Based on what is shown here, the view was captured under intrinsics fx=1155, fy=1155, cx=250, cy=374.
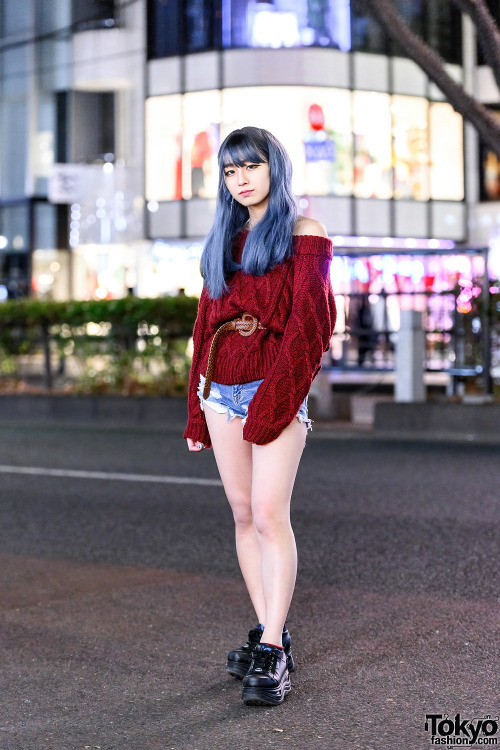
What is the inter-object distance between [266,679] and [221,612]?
4.44ft

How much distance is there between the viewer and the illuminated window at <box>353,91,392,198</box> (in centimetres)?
3200

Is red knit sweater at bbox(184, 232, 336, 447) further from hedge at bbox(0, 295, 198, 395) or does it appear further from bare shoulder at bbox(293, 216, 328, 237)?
hedge at bbox(0, 295, 198, 395)

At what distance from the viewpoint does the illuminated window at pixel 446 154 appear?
108 feet

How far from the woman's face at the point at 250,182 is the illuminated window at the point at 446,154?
29644mm

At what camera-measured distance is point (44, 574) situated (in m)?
6.25

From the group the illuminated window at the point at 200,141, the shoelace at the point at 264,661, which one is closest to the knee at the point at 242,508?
the shoelace at the point at 264,661

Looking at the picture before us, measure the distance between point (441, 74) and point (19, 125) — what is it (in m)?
27.4

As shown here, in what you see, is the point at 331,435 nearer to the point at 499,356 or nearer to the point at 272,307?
the point at 499,356

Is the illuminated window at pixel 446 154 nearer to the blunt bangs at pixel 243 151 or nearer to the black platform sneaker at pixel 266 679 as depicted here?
the blunt bangs at pixel 243 151

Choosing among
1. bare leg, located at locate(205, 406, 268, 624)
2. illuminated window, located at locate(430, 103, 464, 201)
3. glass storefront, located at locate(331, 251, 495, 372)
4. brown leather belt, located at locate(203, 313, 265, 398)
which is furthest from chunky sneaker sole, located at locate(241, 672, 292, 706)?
illuminated window, located at locate(430, 103, 464, 201)

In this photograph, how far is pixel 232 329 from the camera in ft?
13.8

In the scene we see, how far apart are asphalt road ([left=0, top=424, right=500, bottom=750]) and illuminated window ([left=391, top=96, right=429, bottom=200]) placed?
23587 millimetres

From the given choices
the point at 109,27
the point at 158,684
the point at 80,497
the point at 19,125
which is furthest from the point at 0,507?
the point at 19,125

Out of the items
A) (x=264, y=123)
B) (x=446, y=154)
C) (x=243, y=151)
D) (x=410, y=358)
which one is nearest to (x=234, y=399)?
(x=243, y=151)
